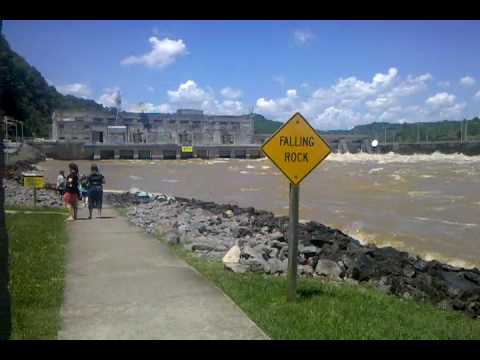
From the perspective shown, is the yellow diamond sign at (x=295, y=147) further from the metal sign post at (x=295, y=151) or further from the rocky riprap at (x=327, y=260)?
the rocky riprap at (x=327, y=260)

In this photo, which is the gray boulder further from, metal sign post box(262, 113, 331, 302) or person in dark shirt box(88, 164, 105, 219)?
person in dark shirt box(88, 164, 105, 219)

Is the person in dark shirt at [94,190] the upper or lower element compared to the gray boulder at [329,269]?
upper

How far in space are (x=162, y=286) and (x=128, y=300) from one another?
708 millimetres

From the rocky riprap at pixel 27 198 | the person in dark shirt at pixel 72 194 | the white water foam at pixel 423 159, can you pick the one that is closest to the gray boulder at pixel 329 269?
the person in dark shirt at pixel 72 194

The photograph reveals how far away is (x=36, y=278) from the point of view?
6637 mm

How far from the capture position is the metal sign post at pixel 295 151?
5.86 metres

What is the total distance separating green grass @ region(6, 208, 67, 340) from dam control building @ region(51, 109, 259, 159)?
314 ft

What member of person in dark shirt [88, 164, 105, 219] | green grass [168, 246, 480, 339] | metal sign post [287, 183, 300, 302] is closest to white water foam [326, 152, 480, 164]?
person in dark shirt [88, 164, 105, 219]

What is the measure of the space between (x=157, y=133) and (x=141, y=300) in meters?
129

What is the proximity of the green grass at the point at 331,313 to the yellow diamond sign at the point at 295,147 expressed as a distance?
1.43m
